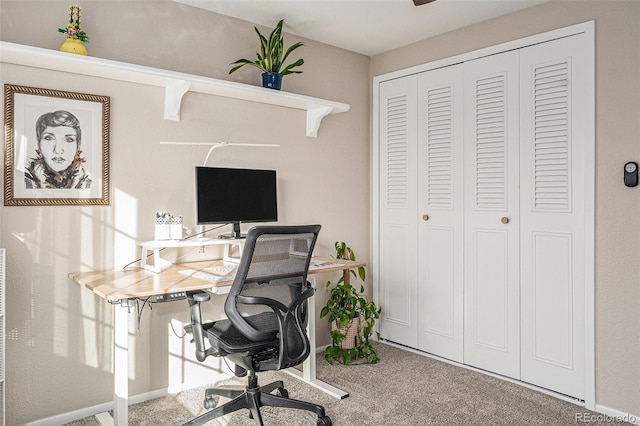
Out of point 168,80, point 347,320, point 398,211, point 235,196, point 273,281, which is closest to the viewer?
point 273,281

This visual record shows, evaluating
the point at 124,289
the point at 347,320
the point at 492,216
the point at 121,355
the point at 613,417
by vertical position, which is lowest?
the point at 613,417

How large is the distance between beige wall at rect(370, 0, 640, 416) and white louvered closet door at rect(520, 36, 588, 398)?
101mm

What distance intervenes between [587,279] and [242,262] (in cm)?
202

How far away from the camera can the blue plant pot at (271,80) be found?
325 cm

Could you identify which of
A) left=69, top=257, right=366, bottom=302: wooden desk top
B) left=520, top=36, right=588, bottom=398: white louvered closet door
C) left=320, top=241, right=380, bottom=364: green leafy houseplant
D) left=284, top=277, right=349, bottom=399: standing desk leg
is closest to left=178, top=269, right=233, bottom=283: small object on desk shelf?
left=69, top=257, right=366, bottom=302: wooden desk top

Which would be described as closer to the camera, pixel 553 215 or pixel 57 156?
pixel 57 156

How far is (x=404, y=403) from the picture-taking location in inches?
114

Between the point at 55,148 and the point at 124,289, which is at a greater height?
the point at 55,148

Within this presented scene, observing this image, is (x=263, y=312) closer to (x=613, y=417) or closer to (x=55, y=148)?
(x=55, y=148)

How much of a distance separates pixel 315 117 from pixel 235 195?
39.3 inches

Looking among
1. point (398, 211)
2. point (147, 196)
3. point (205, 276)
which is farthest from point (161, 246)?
point (398, 211)

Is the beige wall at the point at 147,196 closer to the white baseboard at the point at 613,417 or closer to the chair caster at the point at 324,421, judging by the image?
the white baseboard at the point at 613,417

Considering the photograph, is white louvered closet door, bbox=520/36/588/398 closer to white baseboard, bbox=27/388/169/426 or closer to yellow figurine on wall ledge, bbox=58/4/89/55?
white baseboard, bbox=27/388/169/426

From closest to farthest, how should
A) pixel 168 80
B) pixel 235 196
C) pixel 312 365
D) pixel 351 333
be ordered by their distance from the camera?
pixel 168 80 < pixel 235 196 < pixel 312 365 < pixel 351 333
